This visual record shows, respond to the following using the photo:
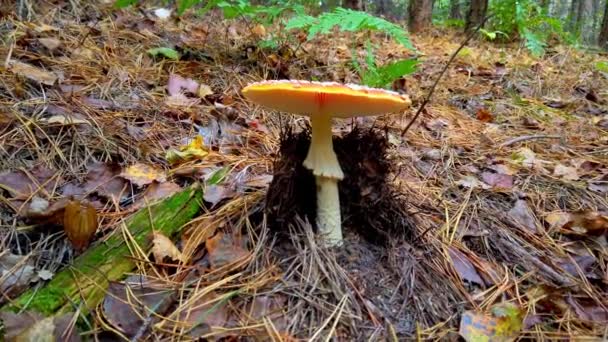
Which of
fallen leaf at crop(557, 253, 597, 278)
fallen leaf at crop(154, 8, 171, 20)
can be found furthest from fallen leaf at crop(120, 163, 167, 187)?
fallen leaf at crop(154, 8, 171, 20)

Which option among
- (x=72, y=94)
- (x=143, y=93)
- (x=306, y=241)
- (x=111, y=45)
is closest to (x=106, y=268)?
(x=306, y=241)

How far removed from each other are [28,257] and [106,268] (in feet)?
1.00

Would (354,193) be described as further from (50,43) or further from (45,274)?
(50,43)

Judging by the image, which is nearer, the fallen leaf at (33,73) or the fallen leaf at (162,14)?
the fallen leaf at (33,73)

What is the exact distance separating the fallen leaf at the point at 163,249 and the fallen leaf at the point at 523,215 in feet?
5.43

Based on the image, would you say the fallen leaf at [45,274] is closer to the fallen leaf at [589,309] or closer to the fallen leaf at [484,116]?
the fallen leaf at [589,309]

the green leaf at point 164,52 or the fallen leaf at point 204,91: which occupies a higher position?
the green leaf at point 164,52

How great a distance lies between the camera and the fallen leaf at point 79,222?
5.37ft

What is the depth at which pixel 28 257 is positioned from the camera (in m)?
1.60

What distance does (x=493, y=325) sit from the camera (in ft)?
5.11

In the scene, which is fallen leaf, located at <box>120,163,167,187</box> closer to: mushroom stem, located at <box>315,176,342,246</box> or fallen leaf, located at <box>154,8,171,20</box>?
mushroom stem, located at <box>315,176,342,246</box>

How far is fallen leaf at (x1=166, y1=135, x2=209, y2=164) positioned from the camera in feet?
7.50

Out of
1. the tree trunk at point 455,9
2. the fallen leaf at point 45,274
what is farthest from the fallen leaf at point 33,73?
the tree trunk at point 455,9

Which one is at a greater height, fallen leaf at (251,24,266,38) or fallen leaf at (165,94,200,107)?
fallen leaf at (251,24,266,38)
